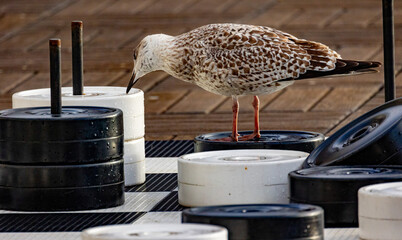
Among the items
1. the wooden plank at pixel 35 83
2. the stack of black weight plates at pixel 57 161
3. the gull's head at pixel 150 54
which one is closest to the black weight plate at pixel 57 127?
the stack of black weight plates at pixel 57 161

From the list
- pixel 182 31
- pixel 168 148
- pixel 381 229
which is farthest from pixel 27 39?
pixel 381 229

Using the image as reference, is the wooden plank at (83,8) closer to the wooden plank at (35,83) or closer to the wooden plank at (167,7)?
the wooden plank at (167,7)

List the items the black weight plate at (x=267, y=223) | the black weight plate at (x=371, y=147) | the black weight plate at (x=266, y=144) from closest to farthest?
the black weight plate at (x=267, y=223) → the black weight plate at (x=371, y=147) → the black weight plate at (x=266, y=144)

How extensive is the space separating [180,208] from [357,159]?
0.49 meters

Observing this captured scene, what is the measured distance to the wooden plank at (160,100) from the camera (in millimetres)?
5168

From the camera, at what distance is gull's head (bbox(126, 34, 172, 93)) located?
3654 millimetres

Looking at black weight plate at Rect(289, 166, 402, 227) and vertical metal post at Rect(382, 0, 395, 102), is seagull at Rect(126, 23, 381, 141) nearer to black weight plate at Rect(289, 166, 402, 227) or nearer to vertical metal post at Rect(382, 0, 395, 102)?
vertical metal post at Rect(382, 0, 395, 102)

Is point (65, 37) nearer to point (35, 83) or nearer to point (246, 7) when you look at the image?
point (35, 83)

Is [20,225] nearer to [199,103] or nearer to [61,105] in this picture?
[61,105]

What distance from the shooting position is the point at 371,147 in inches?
116

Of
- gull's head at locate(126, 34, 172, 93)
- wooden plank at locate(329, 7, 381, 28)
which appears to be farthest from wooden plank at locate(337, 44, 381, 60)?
gull's head at locate(126, 34, 172, 93)

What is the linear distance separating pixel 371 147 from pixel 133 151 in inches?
30.9

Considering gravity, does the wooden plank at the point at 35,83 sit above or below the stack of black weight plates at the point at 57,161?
above

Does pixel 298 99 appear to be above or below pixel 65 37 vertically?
below
